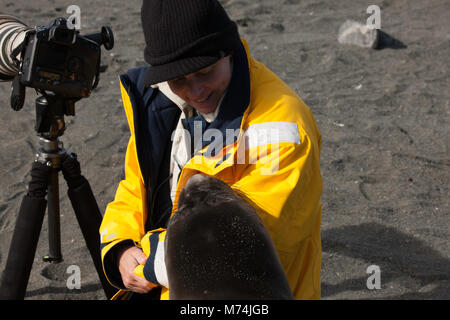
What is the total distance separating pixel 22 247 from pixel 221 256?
5.46 ft

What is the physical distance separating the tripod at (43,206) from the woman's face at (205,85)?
617 mm

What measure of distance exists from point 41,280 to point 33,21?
4628 millimetres

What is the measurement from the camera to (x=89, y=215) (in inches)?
102

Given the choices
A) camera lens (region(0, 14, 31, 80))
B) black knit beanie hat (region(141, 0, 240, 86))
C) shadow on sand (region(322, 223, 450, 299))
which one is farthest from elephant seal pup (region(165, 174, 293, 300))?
shadow on sand (region(322, 223, 450, 299))

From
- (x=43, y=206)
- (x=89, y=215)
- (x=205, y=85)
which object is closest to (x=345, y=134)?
Result: (x=89, y=215)

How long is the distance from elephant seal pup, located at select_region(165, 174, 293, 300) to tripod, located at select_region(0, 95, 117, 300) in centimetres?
127

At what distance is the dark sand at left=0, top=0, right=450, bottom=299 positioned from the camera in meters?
3.45

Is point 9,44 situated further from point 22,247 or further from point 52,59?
point 22,247

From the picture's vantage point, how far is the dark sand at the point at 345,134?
3.45m

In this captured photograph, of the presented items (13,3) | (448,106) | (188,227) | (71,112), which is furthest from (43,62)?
(13,3)

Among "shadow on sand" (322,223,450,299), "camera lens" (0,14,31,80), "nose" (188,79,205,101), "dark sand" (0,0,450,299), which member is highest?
"camera lens" (0,14,31,80)

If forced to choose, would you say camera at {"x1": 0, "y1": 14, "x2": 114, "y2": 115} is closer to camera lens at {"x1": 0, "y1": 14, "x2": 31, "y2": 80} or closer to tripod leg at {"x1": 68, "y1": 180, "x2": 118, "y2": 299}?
camera lens at {"x1": 0, "y1": 14, "x2": 31, "y2": 80}
